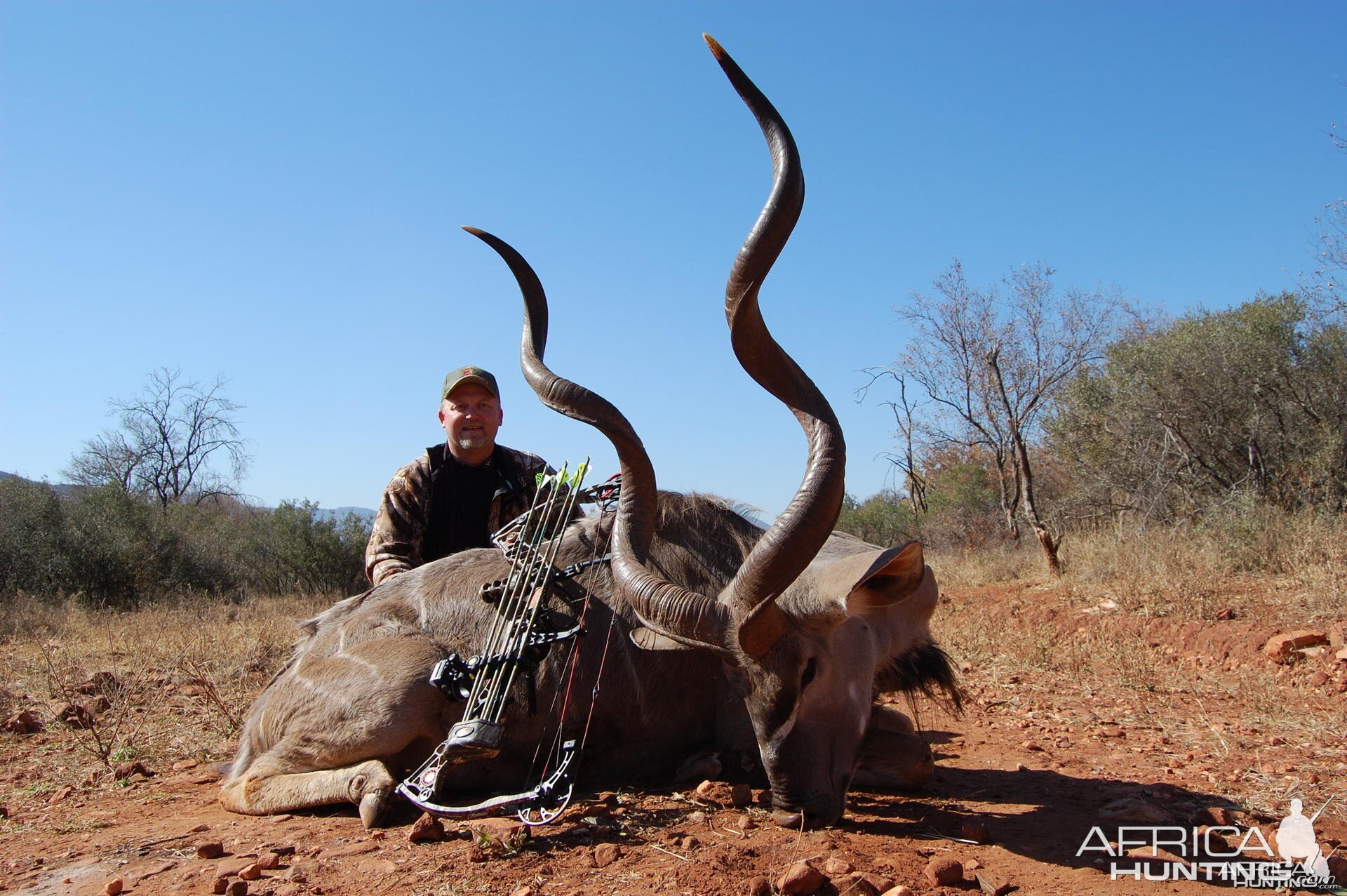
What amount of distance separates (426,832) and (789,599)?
153cm

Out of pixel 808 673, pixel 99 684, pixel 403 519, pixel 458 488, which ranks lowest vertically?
pixel 99 684

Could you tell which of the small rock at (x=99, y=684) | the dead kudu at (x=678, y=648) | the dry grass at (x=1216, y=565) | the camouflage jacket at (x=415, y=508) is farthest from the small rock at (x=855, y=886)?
the small rock at (x=99, y=684)

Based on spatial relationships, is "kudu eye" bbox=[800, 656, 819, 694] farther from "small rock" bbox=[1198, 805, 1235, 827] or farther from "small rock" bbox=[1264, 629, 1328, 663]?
"small rock" bbox=[1264, 629, 1328, 663]

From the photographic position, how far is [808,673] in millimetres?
3355

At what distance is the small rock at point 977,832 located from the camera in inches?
122

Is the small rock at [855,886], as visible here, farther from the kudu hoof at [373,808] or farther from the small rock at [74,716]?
the small rock at [74,716]

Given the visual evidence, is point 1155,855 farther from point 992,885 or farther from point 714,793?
point 714,793

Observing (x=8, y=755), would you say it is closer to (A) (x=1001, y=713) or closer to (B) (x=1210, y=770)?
(A) (x=1001, y=713)

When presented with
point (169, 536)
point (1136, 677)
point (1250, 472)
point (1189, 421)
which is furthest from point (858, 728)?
point (169, 536)

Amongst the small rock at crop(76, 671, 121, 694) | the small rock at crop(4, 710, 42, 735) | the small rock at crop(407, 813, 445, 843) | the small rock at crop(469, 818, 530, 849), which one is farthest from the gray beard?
the small rock at crop(76, 671, 121, 694)

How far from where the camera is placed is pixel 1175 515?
11.4m

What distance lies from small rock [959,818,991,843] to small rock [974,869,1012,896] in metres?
0.34

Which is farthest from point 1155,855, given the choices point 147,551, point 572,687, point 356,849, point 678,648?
point 147,551

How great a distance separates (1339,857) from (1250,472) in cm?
920
